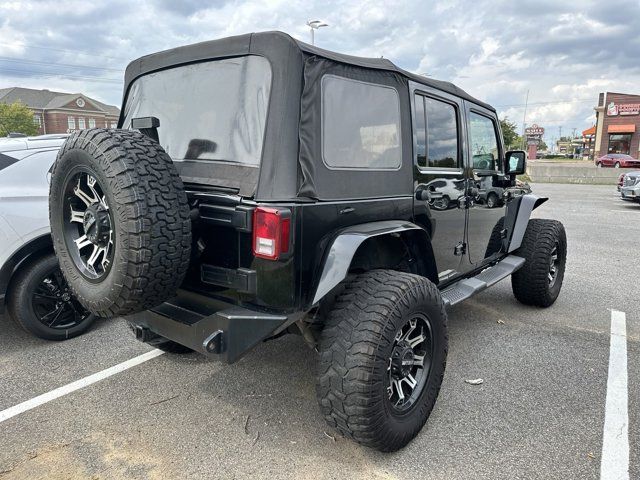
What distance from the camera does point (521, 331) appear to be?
422cm

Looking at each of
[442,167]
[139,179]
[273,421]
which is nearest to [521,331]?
[442,167]

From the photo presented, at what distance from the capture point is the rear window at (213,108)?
7.82 feet

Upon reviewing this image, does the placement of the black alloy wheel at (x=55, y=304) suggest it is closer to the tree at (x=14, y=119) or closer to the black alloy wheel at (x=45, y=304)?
the black alloy wheel at (x=45, y=304)

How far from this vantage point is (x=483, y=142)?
13.9 feet

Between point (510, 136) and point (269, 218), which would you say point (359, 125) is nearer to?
point (269, 218)

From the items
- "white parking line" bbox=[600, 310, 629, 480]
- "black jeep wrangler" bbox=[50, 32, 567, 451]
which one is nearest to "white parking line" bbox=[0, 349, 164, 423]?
"black jeep wrangler" bbox=[50, 32, 567, 451]

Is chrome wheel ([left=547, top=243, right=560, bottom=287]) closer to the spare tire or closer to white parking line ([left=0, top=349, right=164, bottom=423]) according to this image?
white parking line ([left=0, top=349, right=164, bottom=423])

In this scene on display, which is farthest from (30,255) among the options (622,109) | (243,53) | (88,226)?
(622,109)

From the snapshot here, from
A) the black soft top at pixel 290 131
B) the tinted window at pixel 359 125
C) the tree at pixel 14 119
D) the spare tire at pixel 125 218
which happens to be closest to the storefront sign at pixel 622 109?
the tinted window at pixel 359 125

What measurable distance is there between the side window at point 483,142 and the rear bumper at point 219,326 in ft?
8.11

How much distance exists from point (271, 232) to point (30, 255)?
2614 mm

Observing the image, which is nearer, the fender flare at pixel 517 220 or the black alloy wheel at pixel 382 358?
the black alloy wheel at pixel 382 358

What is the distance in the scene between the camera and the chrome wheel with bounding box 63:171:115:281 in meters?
2.22

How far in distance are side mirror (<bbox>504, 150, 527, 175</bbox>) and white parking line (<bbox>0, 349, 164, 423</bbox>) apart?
11.7 ft
